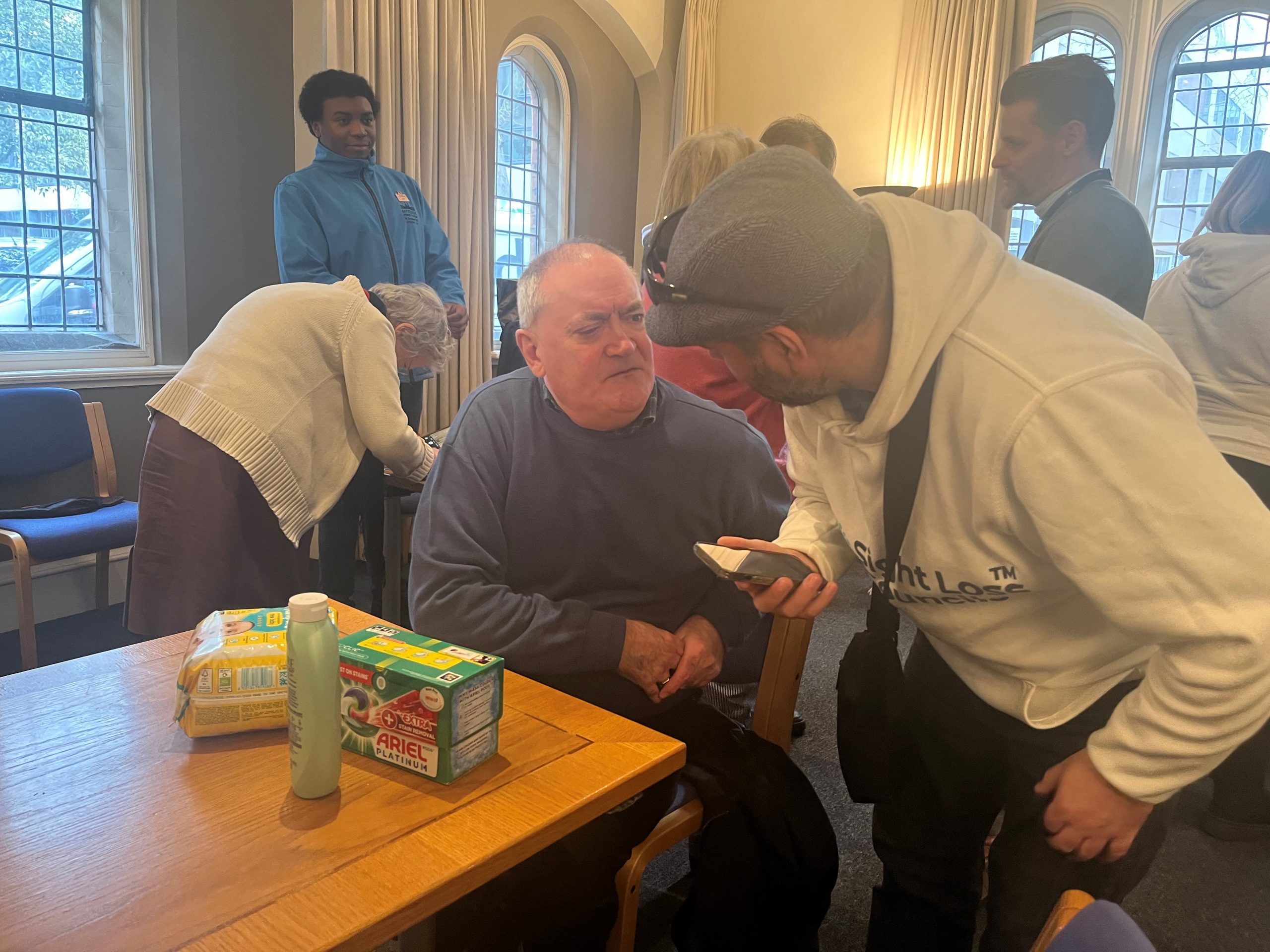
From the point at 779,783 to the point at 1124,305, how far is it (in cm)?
150

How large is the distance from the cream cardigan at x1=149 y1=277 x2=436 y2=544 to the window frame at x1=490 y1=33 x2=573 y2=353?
3265 millimetres

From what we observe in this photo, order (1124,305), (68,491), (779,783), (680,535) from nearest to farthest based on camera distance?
(779,783)
(680,535)
(1124,305)
(68,491)

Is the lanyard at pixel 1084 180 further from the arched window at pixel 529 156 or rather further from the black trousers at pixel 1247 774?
the arched window at pixel 529 156

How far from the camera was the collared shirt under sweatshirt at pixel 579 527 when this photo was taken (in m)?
1.43

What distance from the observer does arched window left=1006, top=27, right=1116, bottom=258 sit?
561 centimetres

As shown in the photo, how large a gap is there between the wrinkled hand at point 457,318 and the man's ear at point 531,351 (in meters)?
1.65

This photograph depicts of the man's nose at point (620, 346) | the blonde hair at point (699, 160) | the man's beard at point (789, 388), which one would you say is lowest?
the man's beard at point (789, 388)

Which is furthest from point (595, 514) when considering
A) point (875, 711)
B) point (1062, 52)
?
point (1062, 52)

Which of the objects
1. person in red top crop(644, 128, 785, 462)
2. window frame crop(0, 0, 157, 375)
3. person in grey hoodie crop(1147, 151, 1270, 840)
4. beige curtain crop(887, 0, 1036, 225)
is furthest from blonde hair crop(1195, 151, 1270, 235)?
window frame crop(0, 0, 157, 375)

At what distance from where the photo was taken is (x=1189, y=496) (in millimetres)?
737

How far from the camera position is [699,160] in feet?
5.96

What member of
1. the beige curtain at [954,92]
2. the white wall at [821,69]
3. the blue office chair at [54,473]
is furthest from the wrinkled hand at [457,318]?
the beige curtain at [954,92]

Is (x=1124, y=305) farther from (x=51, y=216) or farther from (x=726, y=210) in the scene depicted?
(x=51, y=216)

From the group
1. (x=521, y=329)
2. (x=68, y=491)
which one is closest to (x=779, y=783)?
(x=521, y=329)
